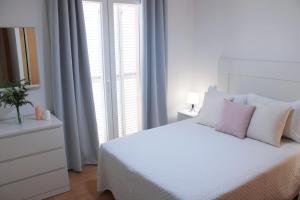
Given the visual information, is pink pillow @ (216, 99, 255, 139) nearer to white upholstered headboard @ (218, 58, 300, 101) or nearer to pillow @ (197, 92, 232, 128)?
pillow @ (197, 92, 232, 128)

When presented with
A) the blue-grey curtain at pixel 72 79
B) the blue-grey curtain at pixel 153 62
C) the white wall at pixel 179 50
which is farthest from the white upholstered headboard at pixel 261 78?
the blue-grey curtain at pixel 72 79

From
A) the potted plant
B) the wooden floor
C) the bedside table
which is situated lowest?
the wooden floor

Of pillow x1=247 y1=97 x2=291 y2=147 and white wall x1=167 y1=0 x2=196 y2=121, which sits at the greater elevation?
white wall x1=167 y1=0 x2=196 y2=121

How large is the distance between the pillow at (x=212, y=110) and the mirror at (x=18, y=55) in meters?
1.90

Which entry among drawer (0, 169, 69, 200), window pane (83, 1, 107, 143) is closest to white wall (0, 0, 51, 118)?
window pane (83, 1, 107, 143)

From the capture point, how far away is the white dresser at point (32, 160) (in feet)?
7.97

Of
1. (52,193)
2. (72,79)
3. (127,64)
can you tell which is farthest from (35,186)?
(127,64)

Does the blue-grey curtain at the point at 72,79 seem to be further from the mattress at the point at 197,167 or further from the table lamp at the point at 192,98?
the table lamp at the point at 192,98

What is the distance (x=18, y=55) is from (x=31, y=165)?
114 cm

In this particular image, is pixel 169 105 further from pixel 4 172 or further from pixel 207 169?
pixel 4 172

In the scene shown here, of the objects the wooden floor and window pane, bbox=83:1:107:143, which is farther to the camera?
window pane, bbox=83:1:107:143

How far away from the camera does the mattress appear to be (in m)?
1.90

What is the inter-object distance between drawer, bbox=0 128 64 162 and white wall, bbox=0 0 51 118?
515 mm

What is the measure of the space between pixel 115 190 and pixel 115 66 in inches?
63.8
